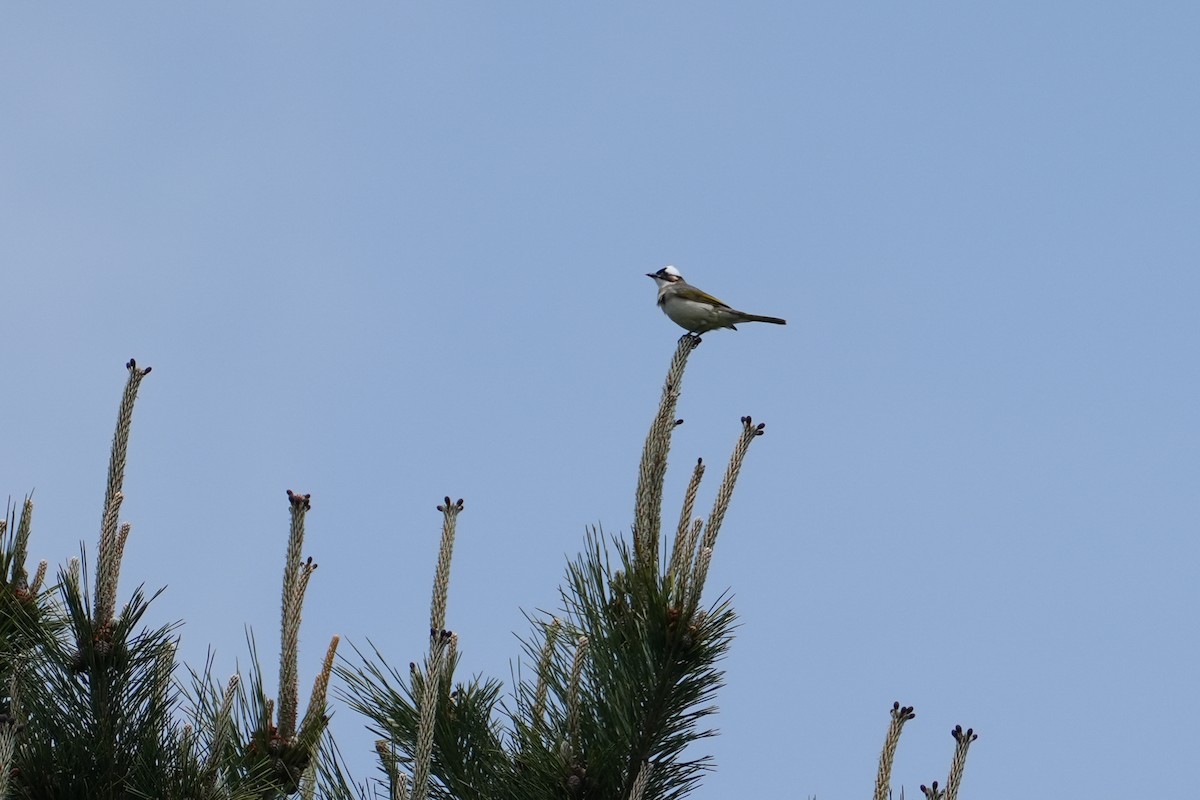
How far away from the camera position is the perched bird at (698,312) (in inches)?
498

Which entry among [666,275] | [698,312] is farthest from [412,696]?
[666,275]

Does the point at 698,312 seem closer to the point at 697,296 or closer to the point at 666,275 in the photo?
the point at 697,296

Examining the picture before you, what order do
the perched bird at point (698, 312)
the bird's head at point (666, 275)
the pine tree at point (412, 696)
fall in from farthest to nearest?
1. the bird's head at point (666, 275)
2. the perched bird at point (698, 312)
3. the pine tree at point (412, 696)

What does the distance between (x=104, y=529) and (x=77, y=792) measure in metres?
0.83

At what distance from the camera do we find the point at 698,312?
12742 millimetres

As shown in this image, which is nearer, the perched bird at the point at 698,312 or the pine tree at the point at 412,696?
the pine tree at the point at 412,696

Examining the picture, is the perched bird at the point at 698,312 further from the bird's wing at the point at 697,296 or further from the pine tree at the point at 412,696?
the pine tree at the point at 412,696

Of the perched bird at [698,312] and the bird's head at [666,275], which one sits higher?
the bird's head at [666,275]

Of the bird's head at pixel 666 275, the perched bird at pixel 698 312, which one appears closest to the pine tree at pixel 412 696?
the perched bird at pixel 698 312

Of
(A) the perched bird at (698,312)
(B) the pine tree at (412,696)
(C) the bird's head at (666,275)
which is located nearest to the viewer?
(B) the pine tree at (412,696)

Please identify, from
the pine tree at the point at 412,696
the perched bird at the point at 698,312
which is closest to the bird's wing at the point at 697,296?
the perched bird at the point at 698,312

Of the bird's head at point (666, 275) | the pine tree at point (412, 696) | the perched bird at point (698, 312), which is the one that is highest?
the bird's head at point (666, 275)

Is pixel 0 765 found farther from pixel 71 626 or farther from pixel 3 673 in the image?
pixel 3 673

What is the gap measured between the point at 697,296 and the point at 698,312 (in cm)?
18
